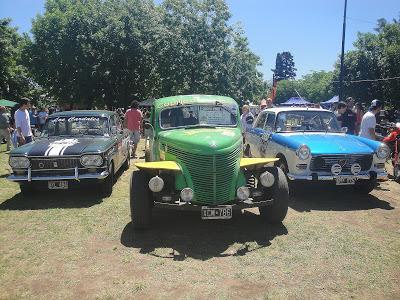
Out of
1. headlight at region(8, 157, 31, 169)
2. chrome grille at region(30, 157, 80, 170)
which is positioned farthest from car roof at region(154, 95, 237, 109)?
headlight at region(8, 157, 31, 169)

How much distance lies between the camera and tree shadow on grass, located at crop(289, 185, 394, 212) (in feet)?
22.8

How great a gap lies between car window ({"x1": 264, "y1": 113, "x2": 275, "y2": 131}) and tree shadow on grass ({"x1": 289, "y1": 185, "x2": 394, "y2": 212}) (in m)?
1.62

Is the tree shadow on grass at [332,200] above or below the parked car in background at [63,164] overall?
below

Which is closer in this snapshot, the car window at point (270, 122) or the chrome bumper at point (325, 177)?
the chrome bumper at point (325, 177)

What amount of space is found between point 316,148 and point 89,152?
A: 4.28 meters

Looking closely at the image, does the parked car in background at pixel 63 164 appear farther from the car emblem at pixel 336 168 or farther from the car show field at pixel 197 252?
the car emblem at pixel 336 168

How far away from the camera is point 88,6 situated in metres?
26.3

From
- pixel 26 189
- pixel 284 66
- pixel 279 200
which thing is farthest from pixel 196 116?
pixel 284 66

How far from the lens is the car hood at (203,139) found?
527 cm

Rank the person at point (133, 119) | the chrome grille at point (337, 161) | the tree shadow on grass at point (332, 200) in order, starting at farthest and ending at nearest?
the person at point (133, 119) → the chrome grille at point (337, 161) → the tree shadow on grass at point (332, 200)

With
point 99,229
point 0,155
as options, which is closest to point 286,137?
point 99,229

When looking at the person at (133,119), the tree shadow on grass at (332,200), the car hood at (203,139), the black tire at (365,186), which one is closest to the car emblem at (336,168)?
the tree shadow on grass at (332,200)

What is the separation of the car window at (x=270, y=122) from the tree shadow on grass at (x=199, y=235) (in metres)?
2.99

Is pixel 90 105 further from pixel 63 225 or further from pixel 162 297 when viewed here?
pixel 162 297
